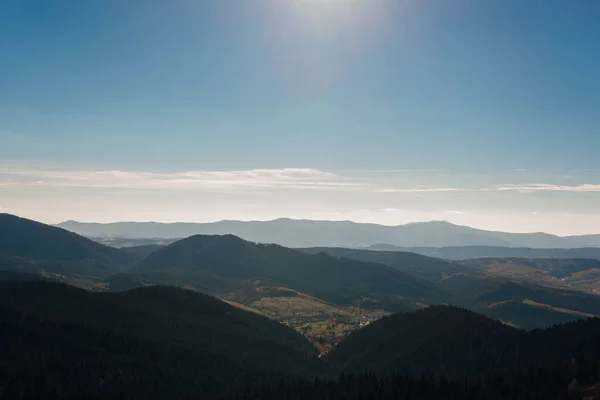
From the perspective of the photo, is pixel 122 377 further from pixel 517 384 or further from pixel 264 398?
pixel 517 384

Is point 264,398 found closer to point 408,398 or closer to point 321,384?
point 321,384

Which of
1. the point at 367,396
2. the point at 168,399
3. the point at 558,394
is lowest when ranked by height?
the point at 168,399

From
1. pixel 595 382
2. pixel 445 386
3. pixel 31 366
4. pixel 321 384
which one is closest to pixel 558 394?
pixel 595 382

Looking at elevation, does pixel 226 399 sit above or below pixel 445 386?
below

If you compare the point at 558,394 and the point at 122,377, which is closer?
the point at 558,394

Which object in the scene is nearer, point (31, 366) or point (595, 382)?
point (595, 382)

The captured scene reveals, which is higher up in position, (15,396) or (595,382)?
(595,382)

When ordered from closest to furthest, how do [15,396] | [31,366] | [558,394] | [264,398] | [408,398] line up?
1. [558,394]
2. [15,396]
3. [408,398]
4. [264,398]
5. [31,366]

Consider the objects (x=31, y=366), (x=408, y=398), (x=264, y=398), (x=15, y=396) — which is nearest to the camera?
(x=15, y=396)

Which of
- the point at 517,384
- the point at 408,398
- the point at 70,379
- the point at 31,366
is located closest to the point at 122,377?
the point at 70,379
